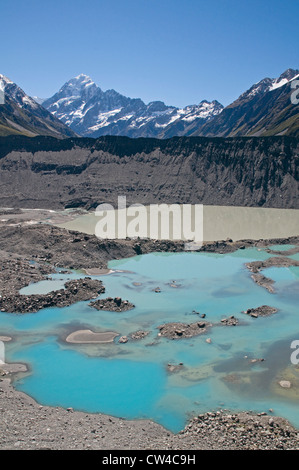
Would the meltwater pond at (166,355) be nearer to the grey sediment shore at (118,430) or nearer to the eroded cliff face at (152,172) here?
the grey sediment shore at (118,430)

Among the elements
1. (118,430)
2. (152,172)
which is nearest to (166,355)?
(118,430)

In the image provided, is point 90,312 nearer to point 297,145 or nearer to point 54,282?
point 54,282

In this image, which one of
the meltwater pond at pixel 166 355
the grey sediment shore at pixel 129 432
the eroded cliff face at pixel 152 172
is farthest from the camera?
the eroded cliff face at pixel 152 172

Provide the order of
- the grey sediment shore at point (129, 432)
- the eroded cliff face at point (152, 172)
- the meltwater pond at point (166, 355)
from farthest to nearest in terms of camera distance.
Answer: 1. the eroded cliff face at point (152, 172)
2. the meltwater pond at point (166, 355)
3. the grey sediment shore at point (129, 432)

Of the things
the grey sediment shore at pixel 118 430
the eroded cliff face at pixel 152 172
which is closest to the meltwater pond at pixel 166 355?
the grey sediment shore at pixel 118 430

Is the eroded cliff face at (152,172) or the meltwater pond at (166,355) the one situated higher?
the eroded cliff face at (152,172)
